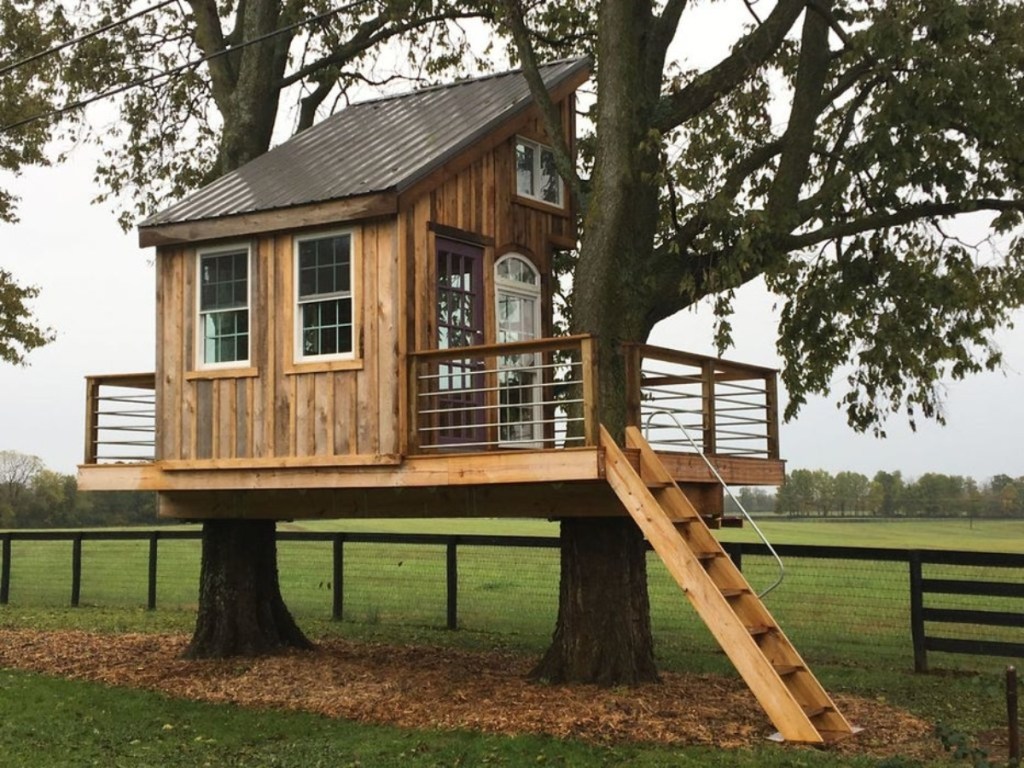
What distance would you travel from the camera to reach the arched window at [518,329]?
42.7ft

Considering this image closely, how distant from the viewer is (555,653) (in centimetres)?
1212

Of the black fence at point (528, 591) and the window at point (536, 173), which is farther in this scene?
the black fence at point (528, 591)

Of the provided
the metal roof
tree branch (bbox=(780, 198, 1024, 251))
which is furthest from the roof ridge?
tree branch (bbox=(780, 198, 1024, 251))

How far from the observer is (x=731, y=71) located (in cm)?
1319

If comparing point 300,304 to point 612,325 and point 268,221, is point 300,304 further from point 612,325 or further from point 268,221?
point 612,325

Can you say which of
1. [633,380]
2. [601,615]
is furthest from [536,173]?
[601,615]

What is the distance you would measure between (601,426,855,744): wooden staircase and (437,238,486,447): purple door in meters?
2.35

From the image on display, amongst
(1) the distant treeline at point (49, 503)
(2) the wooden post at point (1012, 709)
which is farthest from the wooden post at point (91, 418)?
(1) the distant treeline at point (49, 503)

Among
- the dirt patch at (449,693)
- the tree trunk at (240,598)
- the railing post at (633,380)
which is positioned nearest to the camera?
the dirt patch at (449,693)

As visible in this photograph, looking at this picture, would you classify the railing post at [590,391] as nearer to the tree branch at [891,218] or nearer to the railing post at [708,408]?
the railing post at [708,408]

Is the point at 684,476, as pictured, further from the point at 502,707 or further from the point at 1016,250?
the point at 1016,250

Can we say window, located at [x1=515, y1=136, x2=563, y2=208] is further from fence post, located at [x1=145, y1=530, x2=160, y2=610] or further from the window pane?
fence post, located at [x1=145, y1=530, x2=160, y2=610]

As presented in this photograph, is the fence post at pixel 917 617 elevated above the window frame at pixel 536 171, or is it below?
below

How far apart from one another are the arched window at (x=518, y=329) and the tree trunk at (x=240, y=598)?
13.6 feet
